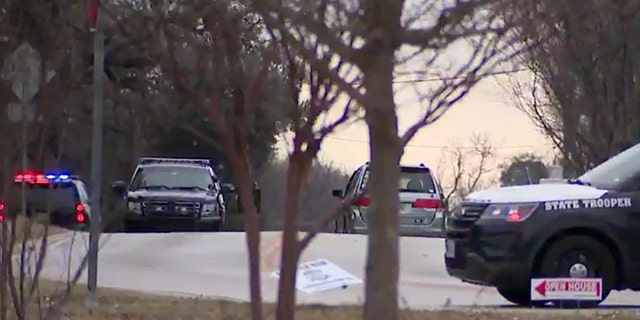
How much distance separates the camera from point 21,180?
6297 millimetres

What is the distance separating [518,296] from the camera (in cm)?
1294

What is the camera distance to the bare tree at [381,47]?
184 inches

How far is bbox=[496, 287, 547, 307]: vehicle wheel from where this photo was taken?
41.2 ft

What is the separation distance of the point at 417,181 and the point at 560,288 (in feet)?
39.7

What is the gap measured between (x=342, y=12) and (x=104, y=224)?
3171 millimetres

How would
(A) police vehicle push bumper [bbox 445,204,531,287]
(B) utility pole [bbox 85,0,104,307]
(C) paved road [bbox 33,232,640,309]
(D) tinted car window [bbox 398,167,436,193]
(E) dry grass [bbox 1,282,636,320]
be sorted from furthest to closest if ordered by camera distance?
(D) tinted car window [bbox 398,167,436,193]
(C) paved road [bbox 33,232,640,309]
(A) police vehicle push bumper [bbox 445,204,531,287]
(E) dry grass [bbox 1,282,636,320]
(B) utility pole [bbox 85,0,104,307]

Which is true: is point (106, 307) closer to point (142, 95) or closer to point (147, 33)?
point (142, 95)

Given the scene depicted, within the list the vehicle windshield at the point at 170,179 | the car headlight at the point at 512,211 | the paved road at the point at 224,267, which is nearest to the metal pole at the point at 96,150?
the paved road at the point at 224,267

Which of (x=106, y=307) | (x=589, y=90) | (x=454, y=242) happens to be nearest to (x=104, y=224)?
(x=106, y=307)

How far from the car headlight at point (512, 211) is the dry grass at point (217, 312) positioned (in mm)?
1108

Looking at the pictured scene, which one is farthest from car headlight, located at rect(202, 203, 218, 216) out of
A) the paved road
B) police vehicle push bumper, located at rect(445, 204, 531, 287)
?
police vehicle push bumper, located at rect(445, 204, 531, 287)

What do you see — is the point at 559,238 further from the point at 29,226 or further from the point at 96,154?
the point at 29,226

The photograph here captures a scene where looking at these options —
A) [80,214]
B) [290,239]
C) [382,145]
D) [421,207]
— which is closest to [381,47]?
[382,145]

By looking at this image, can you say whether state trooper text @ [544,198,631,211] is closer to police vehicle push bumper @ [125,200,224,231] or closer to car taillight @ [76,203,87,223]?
car taillight @ [76,203,87,223]
